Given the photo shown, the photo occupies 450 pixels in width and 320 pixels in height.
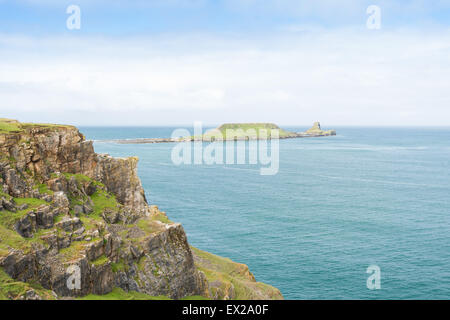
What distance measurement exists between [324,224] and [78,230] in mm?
59478

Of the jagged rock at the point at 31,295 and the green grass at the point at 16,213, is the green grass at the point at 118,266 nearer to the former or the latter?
the green grass at the point at 16,213

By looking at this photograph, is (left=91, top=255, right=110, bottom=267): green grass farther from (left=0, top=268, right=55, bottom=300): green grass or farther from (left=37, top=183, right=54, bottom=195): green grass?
(left=37, top=183, right=54, bottom=195): green grass

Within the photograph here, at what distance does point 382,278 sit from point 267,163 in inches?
5194

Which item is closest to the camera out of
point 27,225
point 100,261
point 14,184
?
point 27,225

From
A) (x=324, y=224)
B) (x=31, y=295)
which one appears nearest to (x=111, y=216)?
(x=31, y=295)

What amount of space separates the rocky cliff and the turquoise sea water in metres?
17.2

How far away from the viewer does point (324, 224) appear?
262ft

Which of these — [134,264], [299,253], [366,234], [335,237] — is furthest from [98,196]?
[366,234]

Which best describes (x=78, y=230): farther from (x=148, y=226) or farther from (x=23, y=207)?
(x=148, y=226)

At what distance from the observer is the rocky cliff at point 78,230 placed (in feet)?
89.9

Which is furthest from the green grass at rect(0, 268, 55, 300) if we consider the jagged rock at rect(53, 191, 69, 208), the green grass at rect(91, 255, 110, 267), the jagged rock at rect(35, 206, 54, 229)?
the jagged rock at rect(53, 191, 69, 208)

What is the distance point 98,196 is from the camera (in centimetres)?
3953

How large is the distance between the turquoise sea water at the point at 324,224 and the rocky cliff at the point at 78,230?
17.2 meters

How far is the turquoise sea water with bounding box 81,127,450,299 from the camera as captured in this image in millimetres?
55375
